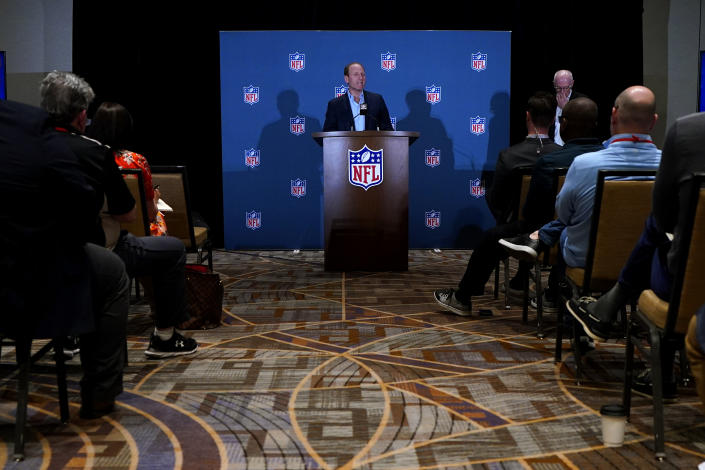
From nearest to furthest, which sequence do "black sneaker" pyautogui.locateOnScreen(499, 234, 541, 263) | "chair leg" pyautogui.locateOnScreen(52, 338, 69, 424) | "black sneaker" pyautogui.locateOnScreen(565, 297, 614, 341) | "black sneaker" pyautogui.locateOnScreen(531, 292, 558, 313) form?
1. "chair leg" pyautogui.locateOnScreen(52, 338, 69, 424)
2. "black sneaker" pyautogui.locateOnScreen(565, 297, 614, 341)
3. "black sneaker" pyautogui.locateOnScreen(499, 234, 541, 263)
4. "black sneaker" pyautogui.locateOnScreen(531, 292, 558, 313)

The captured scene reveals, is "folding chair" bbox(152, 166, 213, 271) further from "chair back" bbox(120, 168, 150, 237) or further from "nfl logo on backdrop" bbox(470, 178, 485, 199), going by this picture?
"nfl logo on backdrop" bbox(470, 178, 485, 199)

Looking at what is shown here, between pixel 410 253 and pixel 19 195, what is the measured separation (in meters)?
5.83

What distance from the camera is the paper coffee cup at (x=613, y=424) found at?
7.63 feet

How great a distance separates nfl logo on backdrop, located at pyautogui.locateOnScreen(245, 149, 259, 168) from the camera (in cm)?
802

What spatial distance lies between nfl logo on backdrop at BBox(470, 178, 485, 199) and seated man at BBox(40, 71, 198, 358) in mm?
4957

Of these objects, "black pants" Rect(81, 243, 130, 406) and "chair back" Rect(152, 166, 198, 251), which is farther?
"chair back" Rect(152, 166, 198, 251)

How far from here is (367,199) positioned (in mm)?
6336

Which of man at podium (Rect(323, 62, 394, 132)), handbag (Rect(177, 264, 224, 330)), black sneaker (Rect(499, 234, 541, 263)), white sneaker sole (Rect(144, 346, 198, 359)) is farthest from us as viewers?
man at podium (Rect(323, 62, 394, 132))

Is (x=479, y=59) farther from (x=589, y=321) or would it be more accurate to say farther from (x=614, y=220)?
(x=589, y=321)

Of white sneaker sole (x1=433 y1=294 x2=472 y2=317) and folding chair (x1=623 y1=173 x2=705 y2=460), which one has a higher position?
folding chair (x1=623 y1=173 x2=705 y2=460)

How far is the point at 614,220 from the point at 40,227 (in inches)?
84.6

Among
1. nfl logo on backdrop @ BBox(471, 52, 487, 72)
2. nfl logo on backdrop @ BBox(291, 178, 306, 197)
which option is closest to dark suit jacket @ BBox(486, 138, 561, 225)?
nfl logo on backdrop @ BBox(471, 52, 487, 72)

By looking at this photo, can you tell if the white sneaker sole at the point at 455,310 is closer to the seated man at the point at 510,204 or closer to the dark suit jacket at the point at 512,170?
the seated man at the point at 510,204

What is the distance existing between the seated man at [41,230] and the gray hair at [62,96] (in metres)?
0.34
